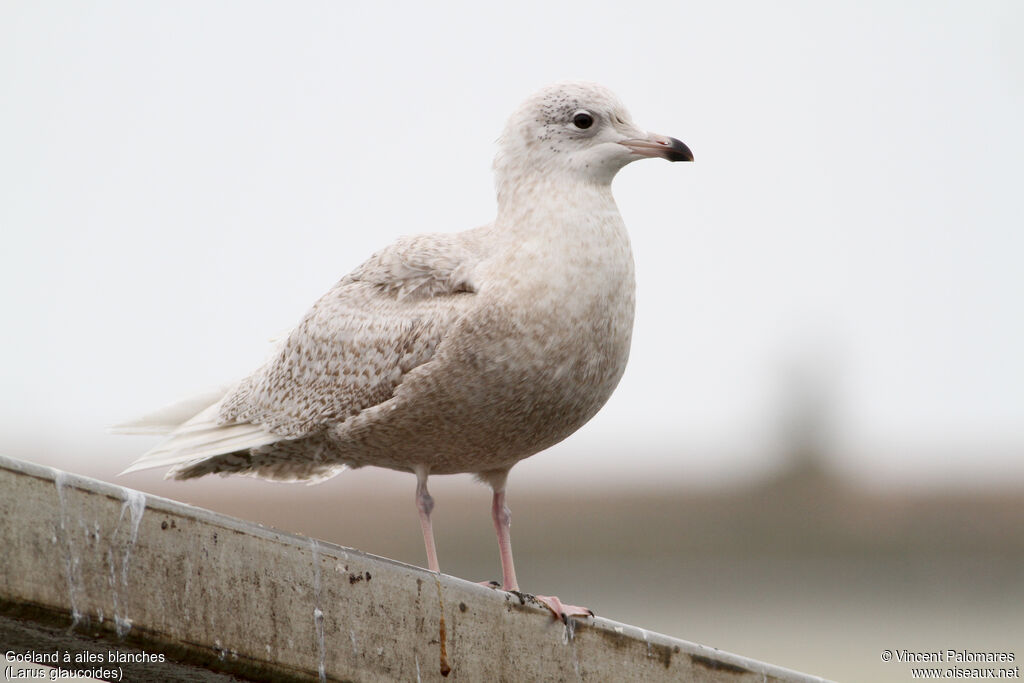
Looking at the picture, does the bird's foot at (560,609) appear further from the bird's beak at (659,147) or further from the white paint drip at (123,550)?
the bird's beak at (659,147)

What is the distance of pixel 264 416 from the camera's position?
7.04 metres

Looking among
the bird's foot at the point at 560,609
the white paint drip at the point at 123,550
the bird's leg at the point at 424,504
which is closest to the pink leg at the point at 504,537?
the bird's leg at the point at 424,504

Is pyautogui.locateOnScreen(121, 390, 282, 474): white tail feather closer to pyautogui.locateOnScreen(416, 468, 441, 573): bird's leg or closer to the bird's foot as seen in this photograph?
pyautogui.locateOnScreen(416, 468, 441, 573): bird's leg

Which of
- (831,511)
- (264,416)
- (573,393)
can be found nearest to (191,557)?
(573,393)

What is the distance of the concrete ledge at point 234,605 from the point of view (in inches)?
163

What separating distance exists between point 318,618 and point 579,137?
8.77ft

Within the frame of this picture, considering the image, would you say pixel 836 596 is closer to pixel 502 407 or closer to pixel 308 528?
pixel 308 528

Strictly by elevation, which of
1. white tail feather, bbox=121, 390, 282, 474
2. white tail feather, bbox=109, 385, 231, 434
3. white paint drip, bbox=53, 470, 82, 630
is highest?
white tail feather, bbox=109, 385, 231, 434

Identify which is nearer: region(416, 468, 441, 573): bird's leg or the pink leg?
region(416, 468, 441, 573): bird's leg

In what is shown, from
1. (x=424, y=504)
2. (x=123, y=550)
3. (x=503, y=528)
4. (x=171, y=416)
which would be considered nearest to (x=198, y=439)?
(x=171, y=416)

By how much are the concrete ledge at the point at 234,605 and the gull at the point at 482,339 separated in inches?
20.5

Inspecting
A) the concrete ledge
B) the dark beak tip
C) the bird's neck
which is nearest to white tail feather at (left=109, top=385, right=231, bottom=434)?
the bird's neck

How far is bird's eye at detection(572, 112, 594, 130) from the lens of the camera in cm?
659

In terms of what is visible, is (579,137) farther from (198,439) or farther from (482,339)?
(198,439)
